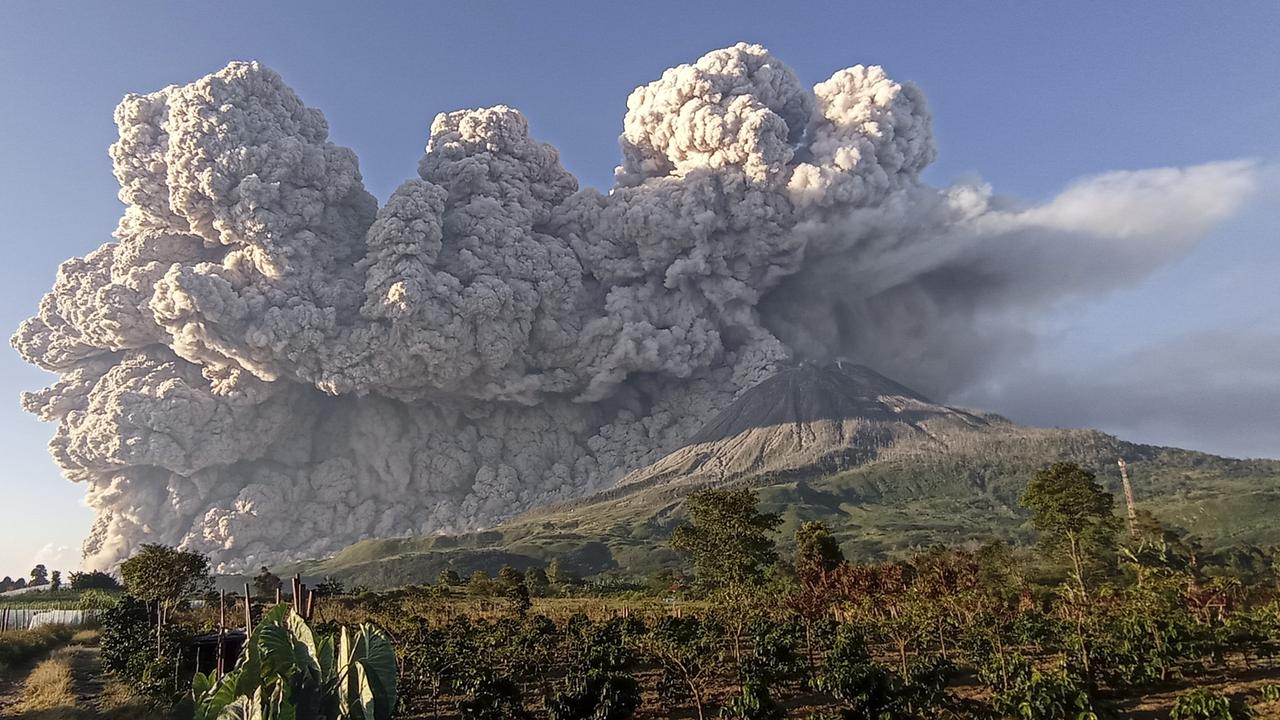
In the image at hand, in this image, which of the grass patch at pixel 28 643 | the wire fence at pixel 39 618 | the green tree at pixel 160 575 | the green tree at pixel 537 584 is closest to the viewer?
the grass patch at pixel 28 643

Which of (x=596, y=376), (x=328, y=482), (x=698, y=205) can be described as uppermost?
(x=698, y=205)

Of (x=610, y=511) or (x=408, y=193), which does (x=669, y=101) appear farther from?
(x=610, y=511)

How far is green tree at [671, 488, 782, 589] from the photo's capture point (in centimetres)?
4262

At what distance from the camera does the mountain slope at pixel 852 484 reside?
375 feet

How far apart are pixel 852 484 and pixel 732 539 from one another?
118m

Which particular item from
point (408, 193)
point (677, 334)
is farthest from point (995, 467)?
point (408, 193)

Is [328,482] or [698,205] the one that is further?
[328,482]

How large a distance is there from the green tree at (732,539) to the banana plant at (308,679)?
3493 cm

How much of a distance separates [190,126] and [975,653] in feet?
439

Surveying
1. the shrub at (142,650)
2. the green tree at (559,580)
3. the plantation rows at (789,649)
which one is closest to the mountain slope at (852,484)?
the green tree at (559,580)

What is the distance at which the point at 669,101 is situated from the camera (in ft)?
463

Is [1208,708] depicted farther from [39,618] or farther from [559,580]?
[559,580]

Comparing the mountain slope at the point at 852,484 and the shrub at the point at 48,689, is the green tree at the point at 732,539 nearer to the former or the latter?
the shrub at the point at 48,689

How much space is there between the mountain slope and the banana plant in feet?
334
